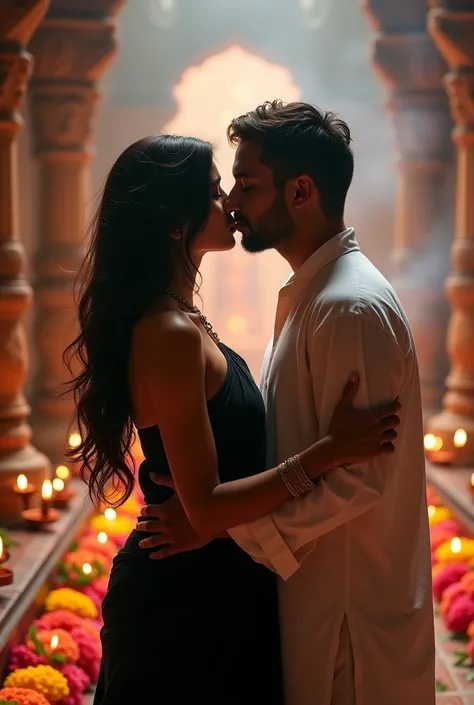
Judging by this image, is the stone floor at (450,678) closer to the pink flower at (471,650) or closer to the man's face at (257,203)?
the pink flower at (471,650)

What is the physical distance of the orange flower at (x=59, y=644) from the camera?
373cm

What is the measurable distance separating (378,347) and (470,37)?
13.0 ft

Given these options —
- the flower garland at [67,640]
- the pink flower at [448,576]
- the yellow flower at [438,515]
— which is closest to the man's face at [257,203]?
the flower garland at [67,640]

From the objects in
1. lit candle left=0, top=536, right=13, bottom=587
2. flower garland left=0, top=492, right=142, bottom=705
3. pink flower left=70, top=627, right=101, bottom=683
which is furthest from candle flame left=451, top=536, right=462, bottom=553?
lit candle left=0, top=536, right=13, bottom=587

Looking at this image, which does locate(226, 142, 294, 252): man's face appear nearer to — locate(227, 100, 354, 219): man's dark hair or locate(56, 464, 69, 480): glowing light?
locate(227, 100, 354, 219): man's dark hair

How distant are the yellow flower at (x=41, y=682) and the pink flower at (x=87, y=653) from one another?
0.39 metres

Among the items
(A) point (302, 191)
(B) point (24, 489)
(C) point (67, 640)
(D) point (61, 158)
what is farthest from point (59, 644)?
(D) point (61, 158)

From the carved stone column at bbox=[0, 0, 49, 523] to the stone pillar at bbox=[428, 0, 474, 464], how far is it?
90.5 inches

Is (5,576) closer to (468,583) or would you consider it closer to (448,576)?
(468,583)

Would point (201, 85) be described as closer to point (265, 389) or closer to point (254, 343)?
point (254, 343)

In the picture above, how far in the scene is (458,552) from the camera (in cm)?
480

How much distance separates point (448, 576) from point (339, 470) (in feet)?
8.34

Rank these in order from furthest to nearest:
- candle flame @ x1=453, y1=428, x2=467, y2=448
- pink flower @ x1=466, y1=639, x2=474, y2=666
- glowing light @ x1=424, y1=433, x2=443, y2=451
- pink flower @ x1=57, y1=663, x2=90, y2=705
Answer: glowing light @ x1=424, y1=433, x2=443, y2=451 < candle flame @ x1=453, y1=428, x2=467, y2=448 < pink flower @ x1=466, y1=639, x2=474, y2=666 < pink flower @ x1=57, y1=663, x2=90, y2=705

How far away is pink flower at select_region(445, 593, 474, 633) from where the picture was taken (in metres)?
4.28
